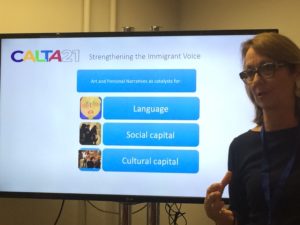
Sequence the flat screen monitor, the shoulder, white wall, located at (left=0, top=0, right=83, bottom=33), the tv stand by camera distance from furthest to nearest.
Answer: white wall, located at (left=0, top=0, right=83, bottom=33) < the tv stand < the flat screen monitor < the shoulder

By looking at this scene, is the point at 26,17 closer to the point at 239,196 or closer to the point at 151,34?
the point at 151,34

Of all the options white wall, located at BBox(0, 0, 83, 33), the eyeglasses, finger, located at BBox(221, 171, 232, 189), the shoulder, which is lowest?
finger, located at BBox(221, 171, 232, 189)

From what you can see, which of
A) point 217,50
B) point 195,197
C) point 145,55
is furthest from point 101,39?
point 195,197

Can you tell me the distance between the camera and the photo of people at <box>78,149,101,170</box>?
2227 millimetres

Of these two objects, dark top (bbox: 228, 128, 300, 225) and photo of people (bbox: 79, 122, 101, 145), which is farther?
photo of people (bbox: 79, 122, 101, 145)

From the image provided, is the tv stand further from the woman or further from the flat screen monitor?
the woman

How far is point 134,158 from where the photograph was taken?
2207 millimetres

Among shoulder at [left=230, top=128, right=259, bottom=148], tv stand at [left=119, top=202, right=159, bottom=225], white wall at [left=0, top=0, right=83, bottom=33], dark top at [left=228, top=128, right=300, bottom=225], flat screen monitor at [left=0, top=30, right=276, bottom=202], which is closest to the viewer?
dark top at [left=228, top=128, right=300, bottom=225]

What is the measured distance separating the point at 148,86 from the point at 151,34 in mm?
263

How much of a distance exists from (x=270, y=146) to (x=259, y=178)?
0.39 ft

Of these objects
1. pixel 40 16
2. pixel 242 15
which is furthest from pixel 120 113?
pixel 242 15

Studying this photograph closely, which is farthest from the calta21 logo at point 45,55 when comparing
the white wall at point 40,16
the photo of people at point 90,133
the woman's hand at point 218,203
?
the woman's hand at point 218,203

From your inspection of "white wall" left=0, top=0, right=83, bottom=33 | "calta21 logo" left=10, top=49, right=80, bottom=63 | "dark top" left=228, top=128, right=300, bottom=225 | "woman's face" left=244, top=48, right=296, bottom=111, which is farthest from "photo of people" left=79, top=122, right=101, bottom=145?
"woman's face" left=244, top=48, right=296, bottom=111

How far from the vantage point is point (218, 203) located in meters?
1.53
